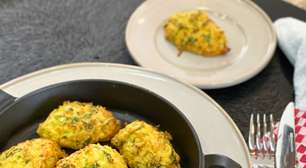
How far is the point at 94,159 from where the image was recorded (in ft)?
2.99

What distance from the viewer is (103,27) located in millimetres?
1448

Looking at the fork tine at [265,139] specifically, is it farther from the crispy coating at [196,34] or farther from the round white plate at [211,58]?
the crispy coating at [196,34]

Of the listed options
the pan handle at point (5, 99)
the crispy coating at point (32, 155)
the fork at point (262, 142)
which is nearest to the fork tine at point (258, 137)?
the fork at point (262, 142)

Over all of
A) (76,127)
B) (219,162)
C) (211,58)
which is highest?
(211,58)

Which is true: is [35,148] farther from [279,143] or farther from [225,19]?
[225,19]

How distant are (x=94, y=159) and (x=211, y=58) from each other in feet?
1.81

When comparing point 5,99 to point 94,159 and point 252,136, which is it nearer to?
point 94,159

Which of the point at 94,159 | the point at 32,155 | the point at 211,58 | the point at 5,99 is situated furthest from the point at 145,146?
the point at 211,58

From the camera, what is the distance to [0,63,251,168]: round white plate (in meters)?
1.04

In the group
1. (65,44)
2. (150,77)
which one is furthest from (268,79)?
(65,44)

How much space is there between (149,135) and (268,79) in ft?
1.56

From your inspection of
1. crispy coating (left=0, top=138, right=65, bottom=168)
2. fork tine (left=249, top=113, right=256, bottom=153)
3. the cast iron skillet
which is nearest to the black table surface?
fork tine (left=249, top=113, right=256, bottom=153)

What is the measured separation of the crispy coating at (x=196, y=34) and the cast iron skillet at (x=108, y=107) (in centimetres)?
35

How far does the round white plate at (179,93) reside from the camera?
3.42ft
